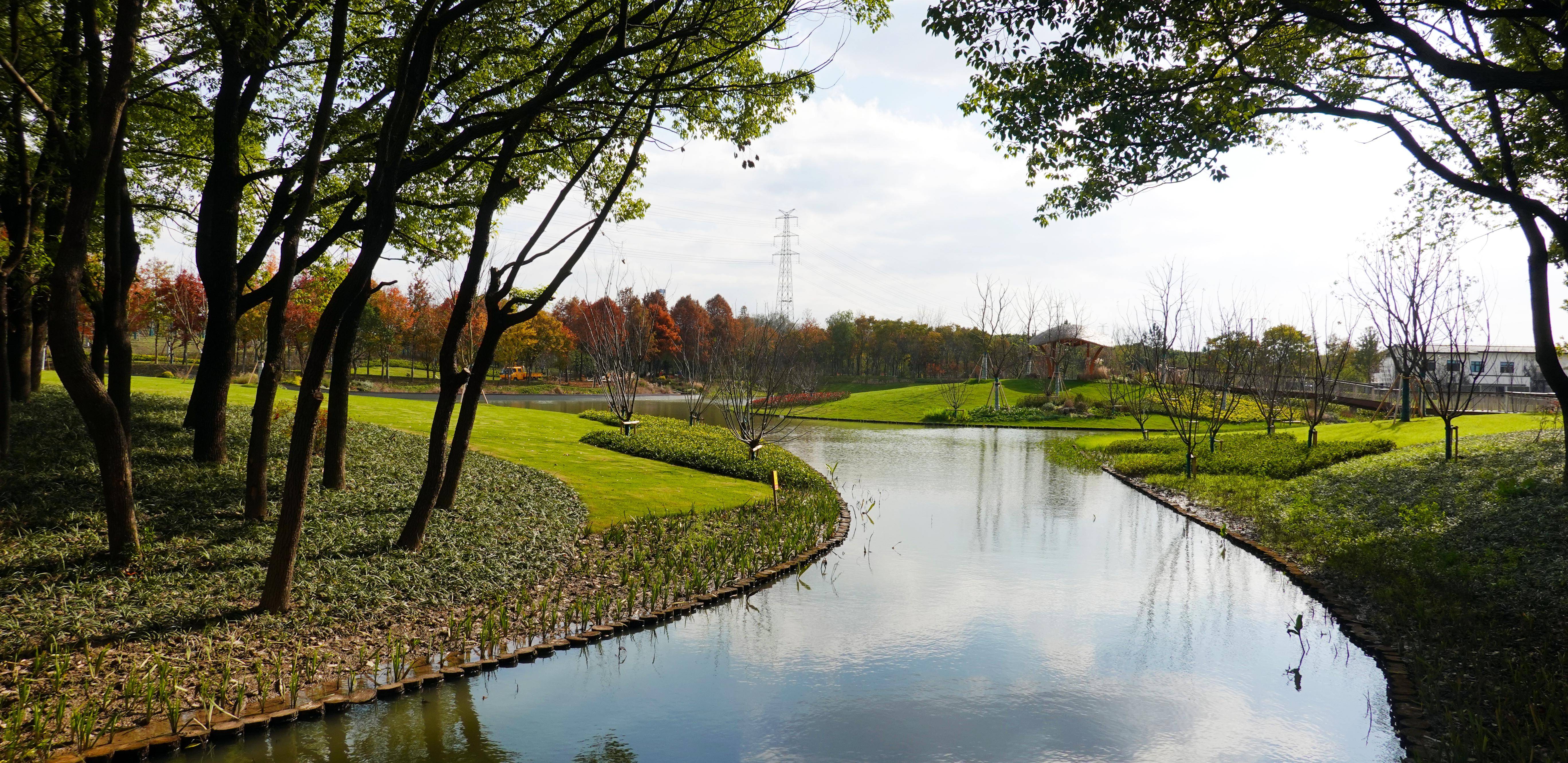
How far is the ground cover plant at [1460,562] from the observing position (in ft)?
17.2

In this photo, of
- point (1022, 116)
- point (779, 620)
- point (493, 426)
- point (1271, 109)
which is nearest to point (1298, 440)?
point (1271, 109)

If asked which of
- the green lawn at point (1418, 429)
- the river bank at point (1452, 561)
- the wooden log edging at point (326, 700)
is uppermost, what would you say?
the green lawn at point (1418, 429)

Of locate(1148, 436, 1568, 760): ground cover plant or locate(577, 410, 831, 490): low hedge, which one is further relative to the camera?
locate(577, 410, 831, 490): low hedge

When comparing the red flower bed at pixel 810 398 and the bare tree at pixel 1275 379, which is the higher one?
the bare tree at pixel 1275 379

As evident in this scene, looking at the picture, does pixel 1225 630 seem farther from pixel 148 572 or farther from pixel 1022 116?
pixel 148 572

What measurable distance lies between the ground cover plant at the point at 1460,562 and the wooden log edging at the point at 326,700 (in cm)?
605

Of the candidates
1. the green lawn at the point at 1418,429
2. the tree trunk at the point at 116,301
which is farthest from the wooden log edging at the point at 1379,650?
the tree trunk at the point at 116,301

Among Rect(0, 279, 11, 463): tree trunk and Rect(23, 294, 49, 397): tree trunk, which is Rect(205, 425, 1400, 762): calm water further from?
Rect(23, 294, 49, 397): tree trunk

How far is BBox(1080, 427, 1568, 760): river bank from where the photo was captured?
17.2 ft

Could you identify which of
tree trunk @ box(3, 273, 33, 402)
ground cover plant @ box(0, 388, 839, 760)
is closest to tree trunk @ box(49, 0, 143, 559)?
ground cover plant @ box(0, 388, 839, 760)

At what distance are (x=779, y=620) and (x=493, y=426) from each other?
1363 cm

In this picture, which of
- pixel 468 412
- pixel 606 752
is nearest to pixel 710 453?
pixel 468 412

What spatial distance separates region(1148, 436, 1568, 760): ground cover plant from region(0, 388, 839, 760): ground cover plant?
20.5ft

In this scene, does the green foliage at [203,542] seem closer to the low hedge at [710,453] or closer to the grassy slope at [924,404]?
the low hedge at [710,453]
